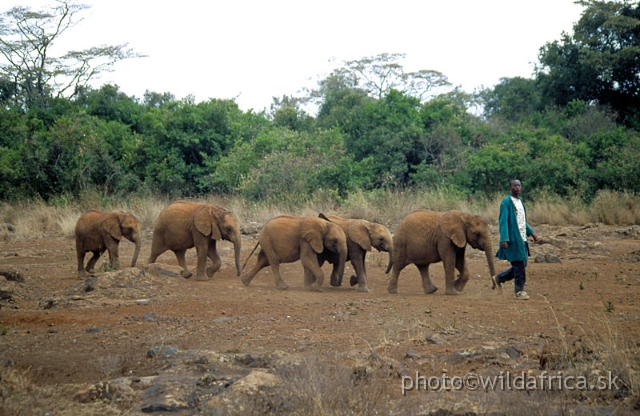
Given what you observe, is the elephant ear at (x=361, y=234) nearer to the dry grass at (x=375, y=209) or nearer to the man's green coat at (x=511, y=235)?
the man's green coat at (x=511, y=235)

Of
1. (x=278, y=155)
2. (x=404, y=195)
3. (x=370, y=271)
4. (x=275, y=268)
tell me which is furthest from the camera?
(x=278, y=155)

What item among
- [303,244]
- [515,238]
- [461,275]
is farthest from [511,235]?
[303,244]

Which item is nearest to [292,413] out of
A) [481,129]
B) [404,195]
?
[404,195]

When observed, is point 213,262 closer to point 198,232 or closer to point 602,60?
point 198,232

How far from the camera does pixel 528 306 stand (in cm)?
998

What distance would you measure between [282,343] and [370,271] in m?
6.90

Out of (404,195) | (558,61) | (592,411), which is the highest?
(558,61)

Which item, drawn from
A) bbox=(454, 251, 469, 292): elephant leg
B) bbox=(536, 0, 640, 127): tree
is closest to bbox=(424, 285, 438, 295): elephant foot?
bbox=(454, 251, 469, 292): elephant leg

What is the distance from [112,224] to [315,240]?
396 cm

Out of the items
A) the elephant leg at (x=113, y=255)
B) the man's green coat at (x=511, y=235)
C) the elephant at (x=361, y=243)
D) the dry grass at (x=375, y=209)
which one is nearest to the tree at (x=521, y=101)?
the dry grass at (x=375, y=209)

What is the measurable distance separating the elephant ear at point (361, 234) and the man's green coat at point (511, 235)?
2.49 meters

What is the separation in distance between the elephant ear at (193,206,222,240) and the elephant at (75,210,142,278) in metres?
1.31

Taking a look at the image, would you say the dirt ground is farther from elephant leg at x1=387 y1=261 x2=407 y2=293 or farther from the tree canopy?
A: the tree canopy

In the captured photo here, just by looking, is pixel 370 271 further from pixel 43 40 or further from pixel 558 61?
pixel 43 40
